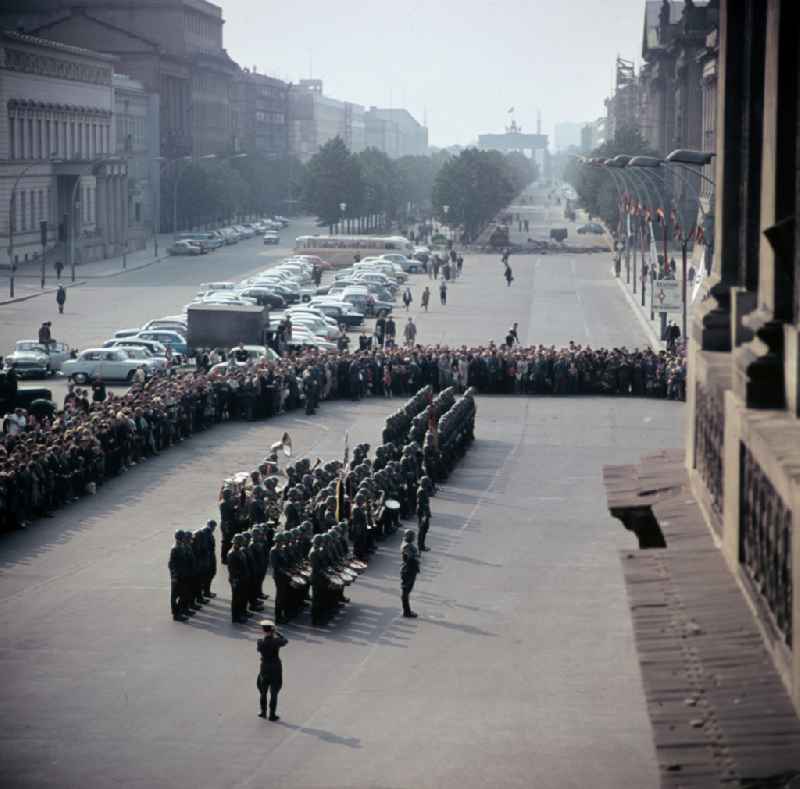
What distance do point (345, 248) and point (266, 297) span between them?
32721 mm

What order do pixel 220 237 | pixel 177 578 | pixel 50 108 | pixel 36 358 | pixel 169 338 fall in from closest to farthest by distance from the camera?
1. pixel 177 578
2. pixel 36 358
3. pixel 169 338
4. pixel 50 108
5. pixel 220 237

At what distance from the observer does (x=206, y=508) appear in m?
32.7

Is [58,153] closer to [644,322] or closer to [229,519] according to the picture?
[644,322]

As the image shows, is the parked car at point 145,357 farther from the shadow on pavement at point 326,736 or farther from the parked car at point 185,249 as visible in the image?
the parked car at point 185,249

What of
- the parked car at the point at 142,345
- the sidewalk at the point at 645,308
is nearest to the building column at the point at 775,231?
the parked car at the point at 142,345

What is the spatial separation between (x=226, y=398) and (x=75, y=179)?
59658mm

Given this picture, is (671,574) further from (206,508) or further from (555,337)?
(555,337)

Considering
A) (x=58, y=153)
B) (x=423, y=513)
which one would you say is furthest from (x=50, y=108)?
(x=423, y=513)

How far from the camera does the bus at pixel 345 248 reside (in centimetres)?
10412

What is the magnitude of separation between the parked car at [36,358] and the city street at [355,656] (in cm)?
1191

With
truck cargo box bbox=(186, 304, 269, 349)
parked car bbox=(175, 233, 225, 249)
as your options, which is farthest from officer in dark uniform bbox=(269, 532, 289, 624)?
parked car bbox=(175, 233, 225, 249)

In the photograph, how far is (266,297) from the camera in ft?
240

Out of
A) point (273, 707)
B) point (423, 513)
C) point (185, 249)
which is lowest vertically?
point (273, 707)

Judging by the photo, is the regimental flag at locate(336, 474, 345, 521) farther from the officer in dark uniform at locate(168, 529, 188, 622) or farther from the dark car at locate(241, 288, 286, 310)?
the dark car at locate(241, 288, 286, 310)
